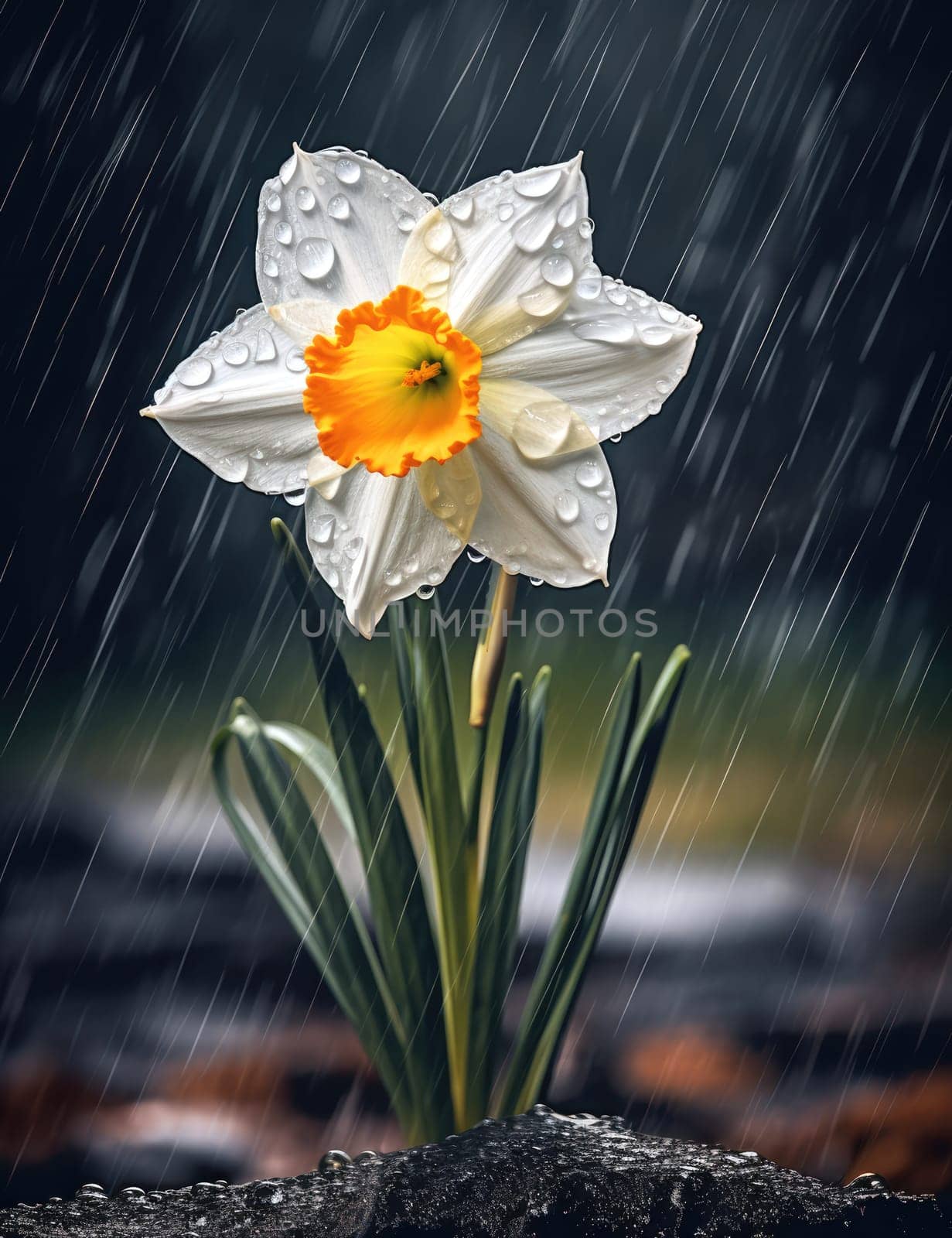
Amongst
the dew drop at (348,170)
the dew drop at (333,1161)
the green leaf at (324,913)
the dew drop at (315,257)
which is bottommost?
the dew drop at (333,1161)

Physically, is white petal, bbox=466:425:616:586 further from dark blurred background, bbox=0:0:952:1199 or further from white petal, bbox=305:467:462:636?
dark blurred background, bbox=0:0:952:1199

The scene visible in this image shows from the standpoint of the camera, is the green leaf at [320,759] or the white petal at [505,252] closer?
the white petal at [505,252]

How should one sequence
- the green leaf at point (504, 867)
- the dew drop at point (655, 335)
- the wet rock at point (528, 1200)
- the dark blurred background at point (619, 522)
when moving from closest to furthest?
the dew drop at point (655, 335) → the wet rock at point (528, 1200) → the green leaf at point (504, 867) → the dark blurred background at point (619, 522)

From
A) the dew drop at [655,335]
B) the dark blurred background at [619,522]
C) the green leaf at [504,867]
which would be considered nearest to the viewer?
the dew drop at [655,335]

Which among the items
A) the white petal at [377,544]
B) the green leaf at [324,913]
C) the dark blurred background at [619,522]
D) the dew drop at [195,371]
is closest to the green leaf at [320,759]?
Result: the green leaf at [324,913]

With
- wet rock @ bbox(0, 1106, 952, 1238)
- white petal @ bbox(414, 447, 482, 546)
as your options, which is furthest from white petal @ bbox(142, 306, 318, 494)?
wet rock @ bbox(0, 1106, 952, 1238)

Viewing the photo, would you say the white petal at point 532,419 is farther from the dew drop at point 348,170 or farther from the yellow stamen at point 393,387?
the dew drop at point 348,170

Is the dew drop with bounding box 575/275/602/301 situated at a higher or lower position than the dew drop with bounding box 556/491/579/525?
higher

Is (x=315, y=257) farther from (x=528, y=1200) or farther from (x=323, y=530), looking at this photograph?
(x=528, y=1200)
